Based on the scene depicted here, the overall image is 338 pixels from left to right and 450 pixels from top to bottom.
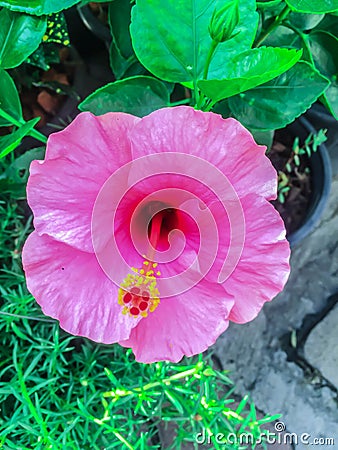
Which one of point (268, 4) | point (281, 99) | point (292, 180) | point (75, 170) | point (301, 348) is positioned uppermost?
point (268, 4)

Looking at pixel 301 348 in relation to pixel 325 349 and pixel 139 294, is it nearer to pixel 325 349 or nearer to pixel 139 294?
pixel 325 349

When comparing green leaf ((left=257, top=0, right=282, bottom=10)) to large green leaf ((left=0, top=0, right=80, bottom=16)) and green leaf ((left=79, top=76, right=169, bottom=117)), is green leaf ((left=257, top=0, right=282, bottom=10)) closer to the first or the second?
green leaf ((left=79, top=76, right=169, bottom=117))

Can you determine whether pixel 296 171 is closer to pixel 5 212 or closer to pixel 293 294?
pixel 293 294

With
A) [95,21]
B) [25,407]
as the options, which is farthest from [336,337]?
[95,21]

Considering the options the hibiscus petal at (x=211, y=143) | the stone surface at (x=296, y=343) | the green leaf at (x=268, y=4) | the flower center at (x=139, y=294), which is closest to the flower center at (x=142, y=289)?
the flower center at (x=139, y=294)

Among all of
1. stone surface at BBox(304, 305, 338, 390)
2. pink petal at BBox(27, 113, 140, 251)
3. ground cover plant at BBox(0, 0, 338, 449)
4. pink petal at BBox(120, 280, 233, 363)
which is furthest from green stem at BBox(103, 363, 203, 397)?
stone surface at BBox(304, 305, 338, 390)

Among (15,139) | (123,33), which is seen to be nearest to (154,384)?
(15,139)

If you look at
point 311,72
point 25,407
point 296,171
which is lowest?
point 25,407
